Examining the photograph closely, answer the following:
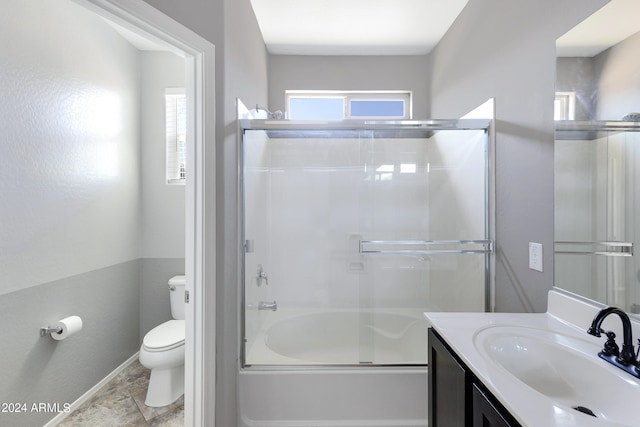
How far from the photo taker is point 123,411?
1.96 m

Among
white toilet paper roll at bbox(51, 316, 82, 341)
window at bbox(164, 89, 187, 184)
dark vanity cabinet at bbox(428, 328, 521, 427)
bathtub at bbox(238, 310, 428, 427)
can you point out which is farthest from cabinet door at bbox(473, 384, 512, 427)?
window at bbox(164, 89, 187, 184)

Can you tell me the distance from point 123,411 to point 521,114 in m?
3.12

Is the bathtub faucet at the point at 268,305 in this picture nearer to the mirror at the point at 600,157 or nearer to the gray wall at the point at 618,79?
the mirror at the point at 600,157

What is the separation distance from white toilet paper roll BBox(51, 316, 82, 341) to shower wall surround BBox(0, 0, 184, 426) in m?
0.07

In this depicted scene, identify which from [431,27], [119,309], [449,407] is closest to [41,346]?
[119,309]

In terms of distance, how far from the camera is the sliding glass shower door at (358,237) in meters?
1.90

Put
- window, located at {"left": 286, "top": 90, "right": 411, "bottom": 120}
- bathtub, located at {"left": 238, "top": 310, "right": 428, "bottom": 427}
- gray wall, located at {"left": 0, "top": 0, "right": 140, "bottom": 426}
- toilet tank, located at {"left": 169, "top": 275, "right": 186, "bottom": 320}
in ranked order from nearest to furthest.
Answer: gray wall, located at {"left": 0, "top": 0, "right": 140, "bottom": 426}, bathtub, located at {"left": 238, "top": 310, "right": 428, "bottom": 427}, toilet tank, located at {"left": 169, "top": 275, "right": 186, "bottom": 320}, window, located at {"left": 286, "top": 90, "right": 411, "bottom": 120}

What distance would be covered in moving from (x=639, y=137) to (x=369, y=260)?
149cm

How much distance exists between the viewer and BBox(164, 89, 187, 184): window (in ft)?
8.81

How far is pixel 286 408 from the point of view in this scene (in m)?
1.73

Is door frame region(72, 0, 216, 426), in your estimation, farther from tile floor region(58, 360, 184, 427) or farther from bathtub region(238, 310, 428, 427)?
tile floor region(58, 360, 184, 427)

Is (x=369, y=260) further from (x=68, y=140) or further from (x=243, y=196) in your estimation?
(x=68, y=140)

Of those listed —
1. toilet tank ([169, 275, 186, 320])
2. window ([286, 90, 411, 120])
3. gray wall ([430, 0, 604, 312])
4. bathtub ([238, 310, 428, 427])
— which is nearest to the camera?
gray wall ([430, 0, 604, 312])

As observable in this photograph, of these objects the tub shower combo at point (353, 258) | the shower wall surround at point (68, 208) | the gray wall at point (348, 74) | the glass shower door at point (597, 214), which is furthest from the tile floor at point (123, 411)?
the gray wall at point (348, 74)
